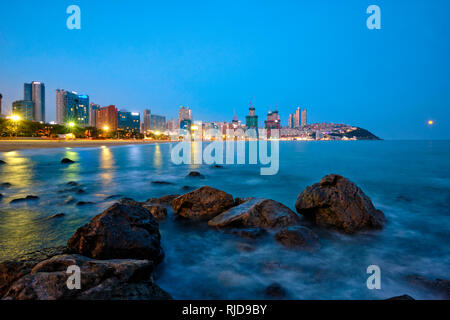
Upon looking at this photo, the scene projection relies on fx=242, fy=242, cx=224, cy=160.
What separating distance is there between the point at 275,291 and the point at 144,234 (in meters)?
2.76

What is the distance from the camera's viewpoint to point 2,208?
9.08 metres

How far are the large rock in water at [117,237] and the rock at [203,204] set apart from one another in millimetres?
2886

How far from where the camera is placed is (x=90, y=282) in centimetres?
330

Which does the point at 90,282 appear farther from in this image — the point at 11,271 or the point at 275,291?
the point at 275,291

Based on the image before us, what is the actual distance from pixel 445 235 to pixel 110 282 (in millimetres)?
9148

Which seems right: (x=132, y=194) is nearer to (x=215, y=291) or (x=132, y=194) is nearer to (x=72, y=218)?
(x=72, y=218)

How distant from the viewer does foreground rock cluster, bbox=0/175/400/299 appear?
324 cm

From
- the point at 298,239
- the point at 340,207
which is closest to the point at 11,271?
the point at 298,239

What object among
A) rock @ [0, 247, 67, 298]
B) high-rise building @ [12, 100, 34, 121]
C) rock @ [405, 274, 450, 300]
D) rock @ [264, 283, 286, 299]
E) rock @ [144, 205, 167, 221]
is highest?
high-rise building @ [12, 100, 34, 121]

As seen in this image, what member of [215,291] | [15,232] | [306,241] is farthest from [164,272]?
[15,232]

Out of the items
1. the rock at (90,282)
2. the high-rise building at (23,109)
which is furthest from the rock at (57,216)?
the high-rise building at (23,109)

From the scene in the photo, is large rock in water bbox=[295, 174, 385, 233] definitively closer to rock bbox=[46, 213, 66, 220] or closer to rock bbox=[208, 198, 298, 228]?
rock bbox=[208, 198, 298, 228]

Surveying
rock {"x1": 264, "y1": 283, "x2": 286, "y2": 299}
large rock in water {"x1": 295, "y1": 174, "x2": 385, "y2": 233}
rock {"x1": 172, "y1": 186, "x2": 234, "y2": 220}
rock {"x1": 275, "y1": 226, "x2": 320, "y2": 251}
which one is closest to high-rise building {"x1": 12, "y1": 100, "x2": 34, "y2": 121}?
rock {"x1": 172, "y1": 186, "x2": 234, "y2": 220}

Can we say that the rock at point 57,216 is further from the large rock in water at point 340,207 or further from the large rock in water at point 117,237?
the large rock in water at point 340,207
